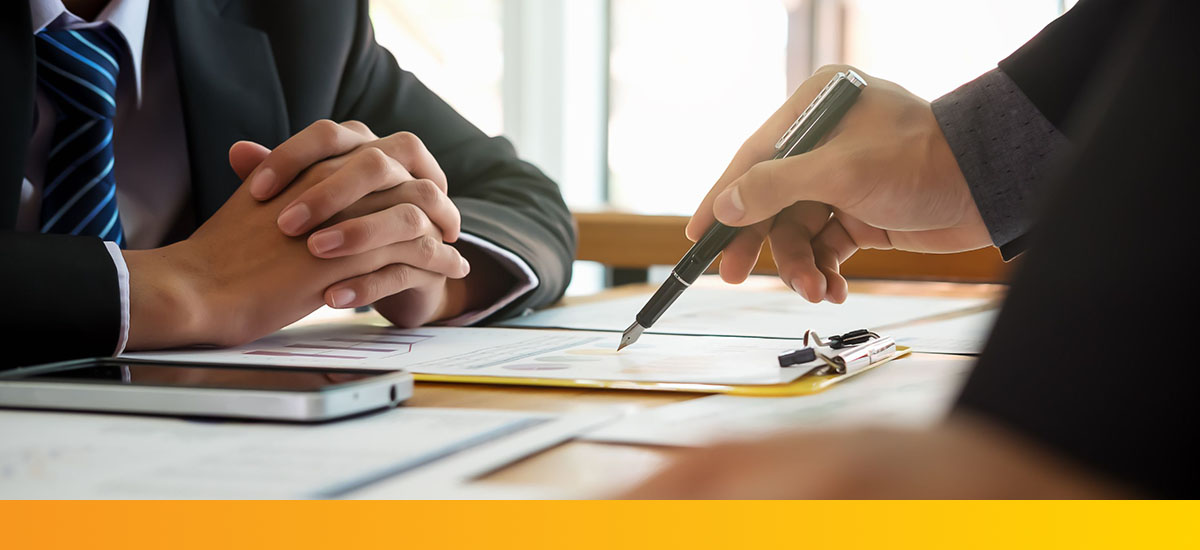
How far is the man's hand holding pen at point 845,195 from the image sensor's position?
72 centimetres

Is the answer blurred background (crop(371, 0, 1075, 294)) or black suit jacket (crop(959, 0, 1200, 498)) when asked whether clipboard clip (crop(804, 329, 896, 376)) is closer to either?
black suit jacket (crop(959, 0, 1200, 498))

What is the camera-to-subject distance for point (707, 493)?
23 centimetres

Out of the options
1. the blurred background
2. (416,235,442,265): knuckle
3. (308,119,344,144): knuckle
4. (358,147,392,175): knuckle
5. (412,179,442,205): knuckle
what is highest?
(308,119,344,144): knuckle

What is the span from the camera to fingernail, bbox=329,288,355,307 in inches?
29.7

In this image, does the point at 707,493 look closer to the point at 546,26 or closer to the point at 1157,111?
the point at 1157,111

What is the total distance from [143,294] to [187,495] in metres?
0.40

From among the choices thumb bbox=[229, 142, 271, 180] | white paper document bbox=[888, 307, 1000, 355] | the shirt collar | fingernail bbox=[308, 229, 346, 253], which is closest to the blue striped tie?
the shirt collar

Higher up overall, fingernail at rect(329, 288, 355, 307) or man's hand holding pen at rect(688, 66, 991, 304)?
man's hand holding pen at rect(688, 66, 991, 304)

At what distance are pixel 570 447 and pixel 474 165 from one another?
0.80m

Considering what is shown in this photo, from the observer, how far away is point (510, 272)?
0.94 metres

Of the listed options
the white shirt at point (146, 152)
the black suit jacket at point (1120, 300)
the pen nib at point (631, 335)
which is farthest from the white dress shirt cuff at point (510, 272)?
the black suit jacket at point (1120, 300)

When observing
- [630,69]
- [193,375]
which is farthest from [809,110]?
[630,69]

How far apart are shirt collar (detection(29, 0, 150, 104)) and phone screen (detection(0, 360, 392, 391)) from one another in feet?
1.46

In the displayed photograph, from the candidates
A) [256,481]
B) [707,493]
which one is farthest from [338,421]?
[707,493]
